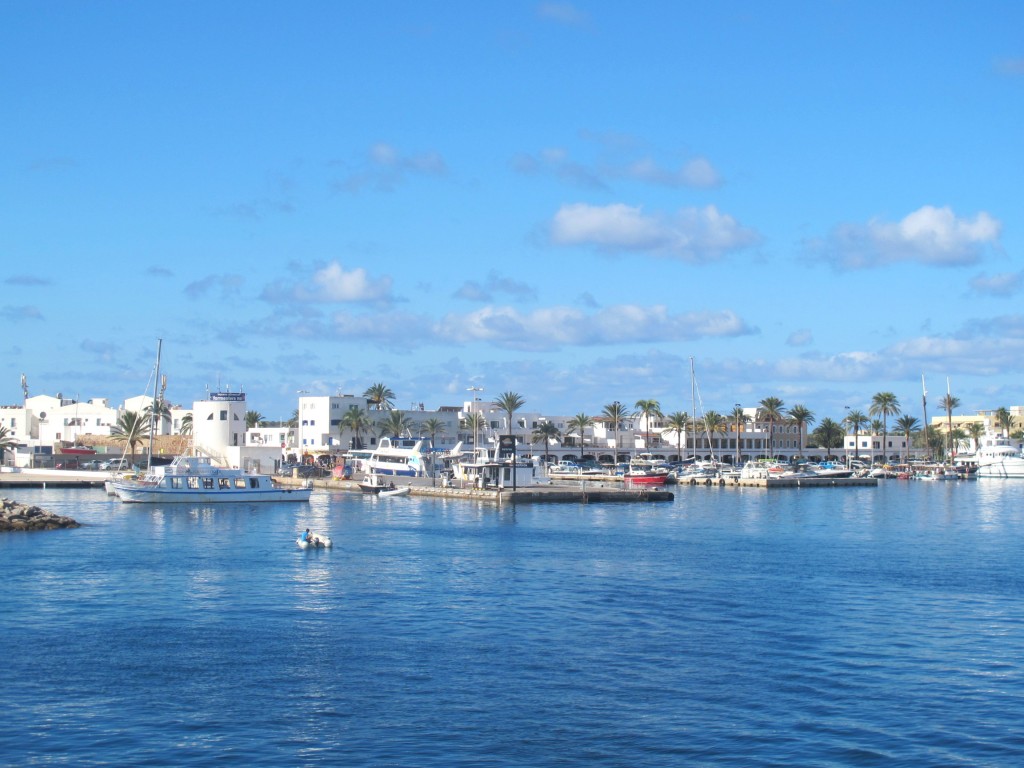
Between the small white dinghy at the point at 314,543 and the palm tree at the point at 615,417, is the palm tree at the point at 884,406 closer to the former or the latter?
the palm tree at the point at 615,417

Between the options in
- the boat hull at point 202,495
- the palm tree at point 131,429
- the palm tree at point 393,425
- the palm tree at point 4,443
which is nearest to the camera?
the boat hull at point 202,495

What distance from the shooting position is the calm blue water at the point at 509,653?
2455 centimetres

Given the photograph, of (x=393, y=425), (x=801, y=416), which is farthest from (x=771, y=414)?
(x=393, y=425)

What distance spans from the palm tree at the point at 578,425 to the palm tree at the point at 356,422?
40093mm

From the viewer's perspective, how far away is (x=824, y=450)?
199375 mm

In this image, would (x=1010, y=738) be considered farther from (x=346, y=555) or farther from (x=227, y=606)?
(x=346, y=555)

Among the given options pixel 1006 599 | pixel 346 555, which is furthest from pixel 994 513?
pixel 346 555

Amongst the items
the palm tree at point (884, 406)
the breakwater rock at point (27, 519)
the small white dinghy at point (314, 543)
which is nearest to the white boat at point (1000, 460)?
the palm tree at point (884, 406)

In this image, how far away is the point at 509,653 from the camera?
32.8 m

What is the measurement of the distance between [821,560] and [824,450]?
149 metres

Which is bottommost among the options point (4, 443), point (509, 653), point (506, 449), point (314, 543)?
point (509, 653)

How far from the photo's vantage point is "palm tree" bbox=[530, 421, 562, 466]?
570 ft

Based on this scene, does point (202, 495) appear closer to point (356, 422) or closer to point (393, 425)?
point (356, 422)

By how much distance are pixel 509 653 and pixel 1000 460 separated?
151 m
